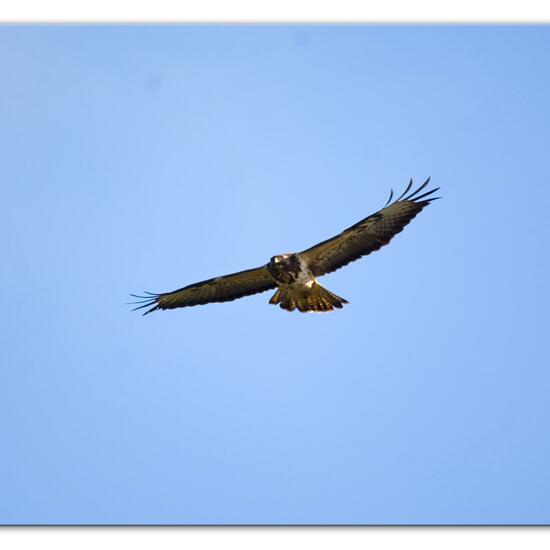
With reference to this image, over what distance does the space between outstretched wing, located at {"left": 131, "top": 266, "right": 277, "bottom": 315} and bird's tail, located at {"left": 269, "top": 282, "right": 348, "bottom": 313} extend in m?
0.55

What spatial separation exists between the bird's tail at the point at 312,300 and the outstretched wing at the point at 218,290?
55cm

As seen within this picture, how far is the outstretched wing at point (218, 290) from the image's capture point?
39.6 ft

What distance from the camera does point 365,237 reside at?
1122 centimetres

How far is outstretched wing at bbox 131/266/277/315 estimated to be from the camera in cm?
1206
